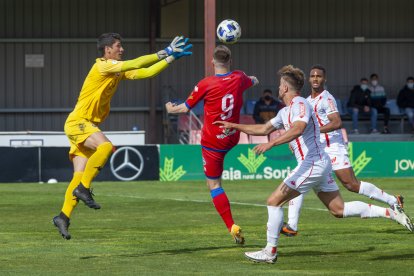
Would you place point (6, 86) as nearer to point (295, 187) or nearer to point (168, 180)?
point (168, 180)

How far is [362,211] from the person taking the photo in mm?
12422

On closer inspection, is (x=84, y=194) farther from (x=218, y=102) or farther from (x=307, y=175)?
(x=307, y=175)

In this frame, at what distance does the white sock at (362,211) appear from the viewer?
1229 cm

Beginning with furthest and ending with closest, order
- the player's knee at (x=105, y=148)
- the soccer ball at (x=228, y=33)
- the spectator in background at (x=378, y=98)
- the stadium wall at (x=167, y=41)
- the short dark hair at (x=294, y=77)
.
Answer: the stadium wall at (x=167, y=41) → the spectator in background at (x=378, y=98) → the soccer ball at (x=228, y=33) → the player's knee at (x=105, y=148) → the short dark hair at (x=294, y=77)

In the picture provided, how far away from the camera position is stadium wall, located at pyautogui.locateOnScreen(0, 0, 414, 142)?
3744cm

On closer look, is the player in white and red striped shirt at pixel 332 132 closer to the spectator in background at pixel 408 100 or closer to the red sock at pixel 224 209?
the red sock at pixel 224 209

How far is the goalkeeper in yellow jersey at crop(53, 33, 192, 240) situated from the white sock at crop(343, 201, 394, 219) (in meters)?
2.45

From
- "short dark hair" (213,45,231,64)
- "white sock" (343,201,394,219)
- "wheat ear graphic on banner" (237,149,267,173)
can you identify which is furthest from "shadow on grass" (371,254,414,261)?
"wheat ear graphic on banner" (237,149,267,173)

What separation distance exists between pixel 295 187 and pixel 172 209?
7.80 metres

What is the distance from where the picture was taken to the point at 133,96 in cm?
3841

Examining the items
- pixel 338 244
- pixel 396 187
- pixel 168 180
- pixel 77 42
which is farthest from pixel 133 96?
pixel 338 244

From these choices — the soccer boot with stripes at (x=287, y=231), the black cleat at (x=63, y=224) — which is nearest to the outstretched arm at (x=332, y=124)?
the soccer boot with stripes at (x=287, y=231)

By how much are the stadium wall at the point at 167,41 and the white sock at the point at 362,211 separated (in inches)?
1006

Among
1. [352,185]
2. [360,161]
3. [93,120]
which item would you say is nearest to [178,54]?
[93,120]
